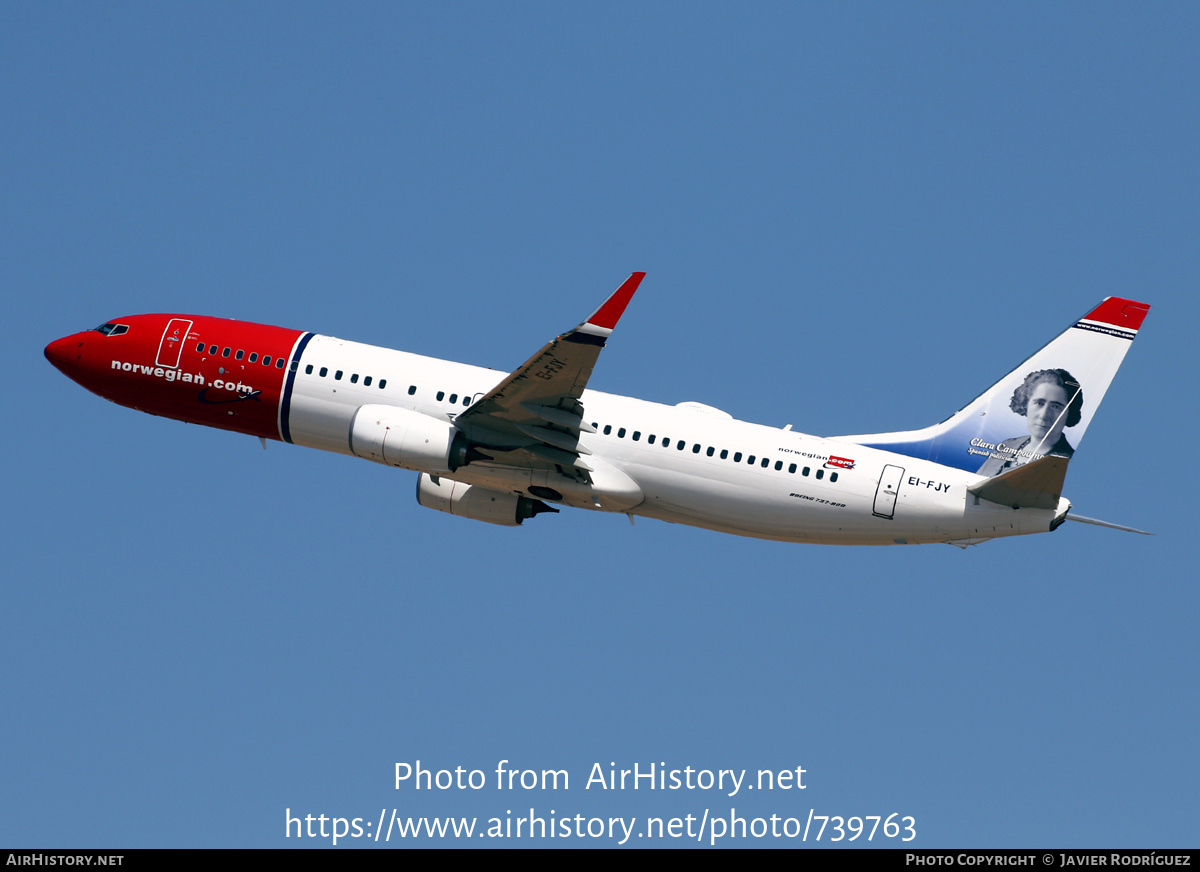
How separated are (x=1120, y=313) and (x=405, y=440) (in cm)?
2294

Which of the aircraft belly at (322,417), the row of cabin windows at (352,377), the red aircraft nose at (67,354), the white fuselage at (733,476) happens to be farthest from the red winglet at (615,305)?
the red aircraft nose at (67,354)

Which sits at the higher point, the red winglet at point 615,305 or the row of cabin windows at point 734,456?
the red winglet at point 615,305

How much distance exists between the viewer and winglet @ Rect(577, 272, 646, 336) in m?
40.0

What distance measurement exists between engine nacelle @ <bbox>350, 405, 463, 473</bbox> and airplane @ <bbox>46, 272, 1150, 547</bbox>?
0.06 metres

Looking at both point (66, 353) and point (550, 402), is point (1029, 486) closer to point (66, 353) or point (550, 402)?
point (550, 402)

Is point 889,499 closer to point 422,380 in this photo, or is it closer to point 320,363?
point 422,380

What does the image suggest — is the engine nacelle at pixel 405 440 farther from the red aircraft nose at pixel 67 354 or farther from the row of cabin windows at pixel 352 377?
the red aircraft nose at pixel 67 354

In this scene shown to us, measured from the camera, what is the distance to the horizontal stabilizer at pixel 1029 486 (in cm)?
4109

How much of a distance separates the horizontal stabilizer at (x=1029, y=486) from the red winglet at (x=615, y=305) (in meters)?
12.0

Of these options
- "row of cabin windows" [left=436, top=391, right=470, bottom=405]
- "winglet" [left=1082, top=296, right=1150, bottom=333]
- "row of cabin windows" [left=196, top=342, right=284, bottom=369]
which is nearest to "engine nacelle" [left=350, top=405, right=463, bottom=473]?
"row of cabin windows" [left=436, top=391, right=470, bottom=405]

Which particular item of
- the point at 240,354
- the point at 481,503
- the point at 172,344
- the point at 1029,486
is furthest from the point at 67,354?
the point at 1029,486

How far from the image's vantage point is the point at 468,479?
45.2 metres

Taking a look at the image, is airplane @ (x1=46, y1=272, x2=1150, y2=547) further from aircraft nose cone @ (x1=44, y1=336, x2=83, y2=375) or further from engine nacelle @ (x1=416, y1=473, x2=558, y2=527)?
aircraft nose cone @ (x1=44, y1=336, x2=83, y2=375)
